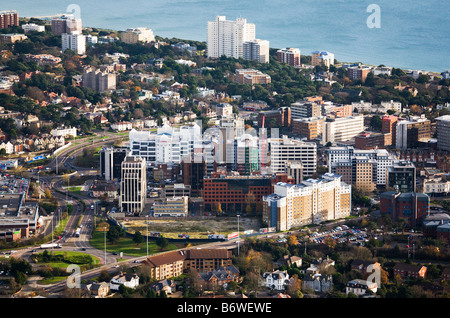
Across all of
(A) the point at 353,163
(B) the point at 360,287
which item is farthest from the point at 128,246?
(A) the point at 353,163

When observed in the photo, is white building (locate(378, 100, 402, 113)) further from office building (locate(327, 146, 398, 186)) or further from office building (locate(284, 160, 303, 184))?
office building (locate(284, 160, 303, 184))

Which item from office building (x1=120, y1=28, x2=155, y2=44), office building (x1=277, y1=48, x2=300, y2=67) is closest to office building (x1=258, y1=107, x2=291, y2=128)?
office building (x1=277, y1=48, x2=300, y2=67)

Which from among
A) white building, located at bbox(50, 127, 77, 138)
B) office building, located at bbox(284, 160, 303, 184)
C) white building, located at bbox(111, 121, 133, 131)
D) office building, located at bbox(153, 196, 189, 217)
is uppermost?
white building, located at bbox(111, 121, 133, 131)

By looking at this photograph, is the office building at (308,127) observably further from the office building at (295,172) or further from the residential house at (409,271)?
the residential house at (409,271)

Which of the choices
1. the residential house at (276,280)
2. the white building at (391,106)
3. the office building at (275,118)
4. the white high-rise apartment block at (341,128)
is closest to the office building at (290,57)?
the white building at (391,106)

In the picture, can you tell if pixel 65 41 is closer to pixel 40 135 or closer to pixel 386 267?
pixel 40 135

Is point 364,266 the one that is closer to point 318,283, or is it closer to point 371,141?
point 318,283
